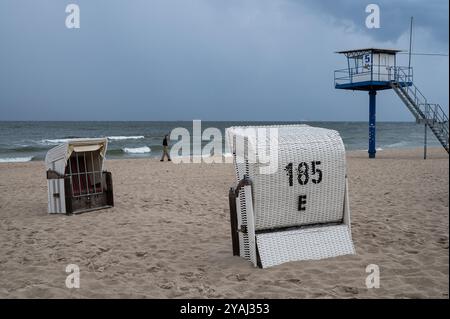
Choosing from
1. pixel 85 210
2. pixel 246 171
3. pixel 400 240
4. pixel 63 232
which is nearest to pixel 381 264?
pixel 400 240

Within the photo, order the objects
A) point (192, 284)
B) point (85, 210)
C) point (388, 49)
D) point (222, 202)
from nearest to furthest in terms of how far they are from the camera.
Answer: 1. point (192, 284)
2. point (85, 210)
3. point (222, 202)
4. point (388, 49)

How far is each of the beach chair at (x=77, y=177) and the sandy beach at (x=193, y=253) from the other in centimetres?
31

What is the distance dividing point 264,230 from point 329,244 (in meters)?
0.86

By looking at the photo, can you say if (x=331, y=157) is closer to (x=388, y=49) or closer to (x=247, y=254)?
(x=247, y=254)

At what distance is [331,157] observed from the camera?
5.42 m

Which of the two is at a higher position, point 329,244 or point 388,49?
point 388,49

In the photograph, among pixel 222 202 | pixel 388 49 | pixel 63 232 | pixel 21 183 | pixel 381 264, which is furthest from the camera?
pixel 388 49

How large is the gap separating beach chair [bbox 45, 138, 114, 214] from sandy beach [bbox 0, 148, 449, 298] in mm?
312

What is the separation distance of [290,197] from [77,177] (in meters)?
5.86

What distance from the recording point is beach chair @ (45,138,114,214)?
9070 mm

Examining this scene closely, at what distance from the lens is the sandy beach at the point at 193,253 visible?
474 centimetres

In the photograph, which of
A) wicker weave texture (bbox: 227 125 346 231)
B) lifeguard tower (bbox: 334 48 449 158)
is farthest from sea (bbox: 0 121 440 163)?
wicker weave texture (bbox: 227 125 346 231)

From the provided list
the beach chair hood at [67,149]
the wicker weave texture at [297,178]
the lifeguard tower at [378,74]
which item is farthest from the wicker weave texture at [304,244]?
the lifeguard tower at [378,74]

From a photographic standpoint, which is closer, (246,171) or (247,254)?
(246,171)
